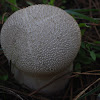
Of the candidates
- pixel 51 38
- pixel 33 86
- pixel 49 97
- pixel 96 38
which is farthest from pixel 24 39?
pixel 96 38

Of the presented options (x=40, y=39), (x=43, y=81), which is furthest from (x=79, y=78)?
(x=40, y=39)

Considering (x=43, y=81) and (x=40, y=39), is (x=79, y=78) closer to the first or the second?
(x=43, y=81)

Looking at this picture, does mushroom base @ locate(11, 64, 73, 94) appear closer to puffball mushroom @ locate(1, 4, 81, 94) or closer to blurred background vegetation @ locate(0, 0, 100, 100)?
blurred background vegetation @ locate(0, 0, 100, 100)

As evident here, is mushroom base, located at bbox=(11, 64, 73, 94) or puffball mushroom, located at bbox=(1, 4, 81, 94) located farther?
mushroom base, located at bbox=(11, 64, 73, 94)

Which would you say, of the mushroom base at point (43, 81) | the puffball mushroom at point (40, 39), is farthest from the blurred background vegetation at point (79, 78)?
the puffball mushroom at point (40, 39)

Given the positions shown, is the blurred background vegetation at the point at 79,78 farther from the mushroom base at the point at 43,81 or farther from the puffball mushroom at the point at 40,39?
the puffball mushroom at the point at 40,39

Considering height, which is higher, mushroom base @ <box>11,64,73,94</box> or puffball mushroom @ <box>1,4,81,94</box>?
puffball mushroom @ <box>1,4,81,94</box>

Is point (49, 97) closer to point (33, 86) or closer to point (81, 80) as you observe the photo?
point (33, 86)

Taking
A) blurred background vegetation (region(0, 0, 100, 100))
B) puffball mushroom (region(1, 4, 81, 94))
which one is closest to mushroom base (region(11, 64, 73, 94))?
blurred background vegetation (region(0, 0, 100, 100))
